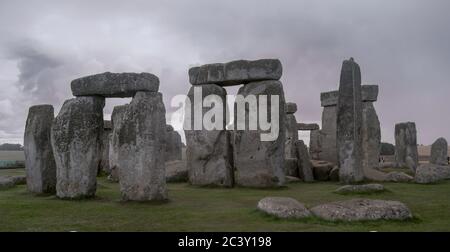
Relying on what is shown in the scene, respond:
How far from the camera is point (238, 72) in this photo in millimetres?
15430

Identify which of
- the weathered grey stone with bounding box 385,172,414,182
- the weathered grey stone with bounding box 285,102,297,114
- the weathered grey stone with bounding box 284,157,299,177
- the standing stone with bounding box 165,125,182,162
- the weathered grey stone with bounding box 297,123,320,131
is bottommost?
the weathered grey stone with bounding box 385,172,414,182

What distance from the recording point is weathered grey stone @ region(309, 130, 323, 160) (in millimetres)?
24000

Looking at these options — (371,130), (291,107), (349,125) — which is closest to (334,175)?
(349,125)

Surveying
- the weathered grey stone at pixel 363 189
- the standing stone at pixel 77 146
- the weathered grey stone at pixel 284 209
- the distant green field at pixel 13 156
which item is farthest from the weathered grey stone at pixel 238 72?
the distant green field at pixel 13 156

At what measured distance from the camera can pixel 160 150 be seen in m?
10.7

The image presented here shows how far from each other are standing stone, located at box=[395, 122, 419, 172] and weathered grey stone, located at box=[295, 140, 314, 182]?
7848 millimetres

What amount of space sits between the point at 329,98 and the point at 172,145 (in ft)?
25.4

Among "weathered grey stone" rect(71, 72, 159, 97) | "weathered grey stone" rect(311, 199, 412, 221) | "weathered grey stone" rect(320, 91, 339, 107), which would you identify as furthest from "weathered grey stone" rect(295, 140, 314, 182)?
"weathered grey stone" rect(311, 199, 412, 221)

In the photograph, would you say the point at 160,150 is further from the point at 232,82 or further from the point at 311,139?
the point at 311,139

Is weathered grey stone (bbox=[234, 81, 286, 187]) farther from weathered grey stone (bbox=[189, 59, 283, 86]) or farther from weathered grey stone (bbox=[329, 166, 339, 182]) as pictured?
weathered grey stone (bbox=[329, 166, 339, 182])

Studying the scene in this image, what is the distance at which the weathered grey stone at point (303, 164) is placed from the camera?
17.1 metres

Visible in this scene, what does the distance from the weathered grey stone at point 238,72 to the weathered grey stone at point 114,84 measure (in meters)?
4.80
